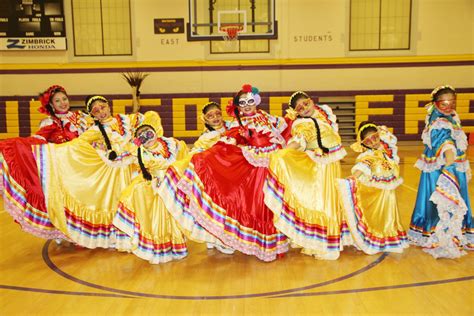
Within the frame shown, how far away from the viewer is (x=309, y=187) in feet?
13.5

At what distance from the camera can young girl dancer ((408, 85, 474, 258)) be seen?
3941mm

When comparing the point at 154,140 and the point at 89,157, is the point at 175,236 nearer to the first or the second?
the point at 154,140

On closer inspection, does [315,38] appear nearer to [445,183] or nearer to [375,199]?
[375,199]

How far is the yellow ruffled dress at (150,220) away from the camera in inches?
160

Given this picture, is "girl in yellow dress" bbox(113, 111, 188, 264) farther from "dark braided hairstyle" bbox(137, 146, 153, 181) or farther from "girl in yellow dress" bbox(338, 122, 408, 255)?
"girl in yellow dress" bbox(338, 122, 408, 255)

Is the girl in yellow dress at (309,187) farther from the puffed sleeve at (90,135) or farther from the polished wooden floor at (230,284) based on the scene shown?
the puffed sleeve at (90,135)

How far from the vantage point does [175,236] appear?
4.23 meters

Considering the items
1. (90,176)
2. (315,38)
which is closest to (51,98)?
(90,176)

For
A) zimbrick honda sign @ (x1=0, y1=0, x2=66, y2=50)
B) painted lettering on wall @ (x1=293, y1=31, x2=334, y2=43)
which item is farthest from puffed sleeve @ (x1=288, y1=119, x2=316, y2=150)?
zimbrick honda sign @ (x1=0, y1=0, x2=66, y2=50)

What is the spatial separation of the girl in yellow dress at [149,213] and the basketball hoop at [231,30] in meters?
6.08

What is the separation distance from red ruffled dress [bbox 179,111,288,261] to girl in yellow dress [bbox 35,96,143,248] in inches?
33.7

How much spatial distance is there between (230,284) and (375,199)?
1.57 m

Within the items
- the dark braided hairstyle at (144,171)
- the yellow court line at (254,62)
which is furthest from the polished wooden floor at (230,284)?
the yellow court line at (254,62)

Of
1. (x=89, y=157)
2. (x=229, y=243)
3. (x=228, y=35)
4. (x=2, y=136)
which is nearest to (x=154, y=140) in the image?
(x=89, y=157)
